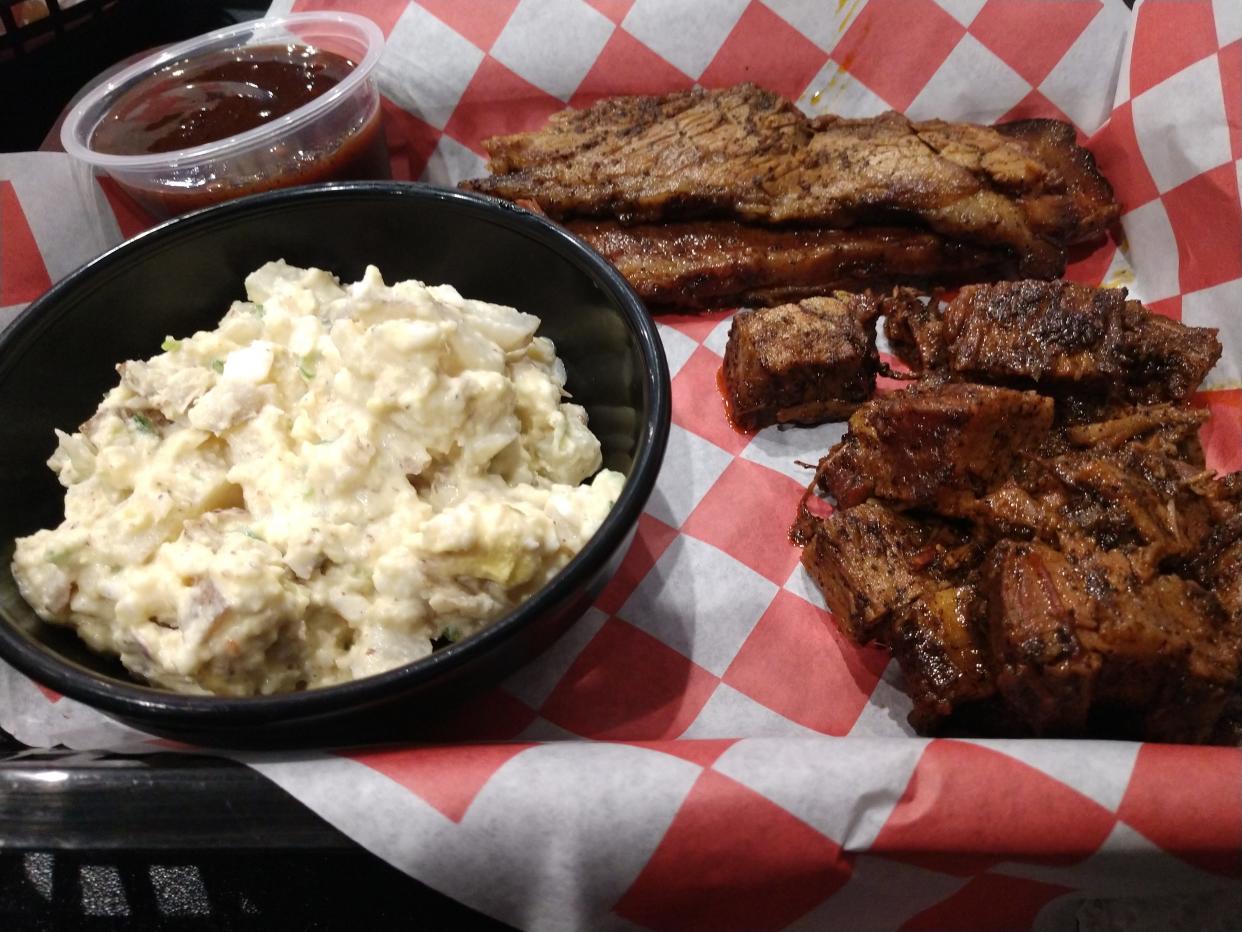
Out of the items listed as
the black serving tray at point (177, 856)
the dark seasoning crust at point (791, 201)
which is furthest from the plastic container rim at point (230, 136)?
the black serving tray at point (177, 856)

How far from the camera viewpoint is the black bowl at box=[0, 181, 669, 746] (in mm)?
1367

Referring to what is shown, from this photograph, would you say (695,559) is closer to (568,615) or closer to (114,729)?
(568,615)

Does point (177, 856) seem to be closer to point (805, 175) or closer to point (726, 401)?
point (726, 401)

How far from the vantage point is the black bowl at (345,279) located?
1.37 metres

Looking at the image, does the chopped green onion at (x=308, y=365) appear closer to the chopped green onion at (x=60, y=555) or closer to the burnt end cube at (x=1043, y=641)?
the chopped green onion at (x=60, y=555)

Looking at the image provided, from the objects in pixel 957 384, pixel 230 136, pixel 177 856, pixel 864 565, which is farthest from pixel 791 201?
pixel 177 856

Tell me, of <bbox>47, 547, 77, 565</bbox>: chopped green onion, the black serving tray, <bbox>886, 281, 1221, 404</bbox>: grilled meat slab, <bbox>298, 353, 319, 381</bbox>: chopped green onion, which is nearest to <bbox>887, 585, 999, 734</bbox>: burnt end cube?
<bbox>886, 281, 1221, 404</bbox>: grilled meat slab

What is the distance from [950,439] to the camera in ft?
6.17

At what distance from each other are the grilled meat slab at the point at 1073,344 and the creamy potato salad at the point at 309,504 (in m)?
0.95

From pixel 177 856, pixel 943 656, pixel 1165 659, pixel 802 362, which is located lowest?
pixel 177 856

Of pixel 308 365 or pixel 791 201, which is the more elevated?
pixel 791 201

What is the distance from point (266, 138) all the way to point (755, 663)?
1.78 meters

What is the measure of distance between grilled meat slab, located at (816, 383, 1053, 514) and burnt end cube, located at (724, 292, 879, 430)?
10.1 inches

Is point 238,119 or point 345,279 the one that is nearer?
point 345,279
